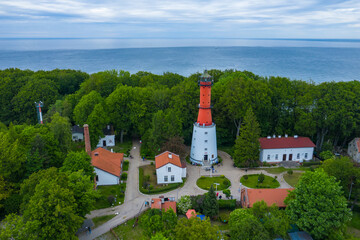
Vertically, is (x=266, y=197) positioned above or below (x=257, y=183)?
above

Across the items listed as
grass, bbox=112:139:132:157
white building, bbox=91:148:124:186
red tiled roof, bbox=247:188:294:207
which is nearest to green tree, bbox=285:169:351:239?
red tiled roof, bbox=247:188:294:207

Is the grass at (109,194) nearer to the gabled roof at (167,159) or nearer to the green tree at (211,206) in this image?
the gabled roof at (167,159)

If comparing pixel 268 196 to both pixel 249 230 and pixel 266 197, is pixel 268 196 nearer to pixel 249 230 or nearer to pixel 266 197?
pixel 266 197

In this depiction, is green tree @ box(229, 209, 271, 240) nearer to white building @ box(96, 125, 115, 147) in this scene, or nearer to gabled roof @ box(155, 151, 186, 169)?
gabled roof @ box(155, 151, 186, 169)

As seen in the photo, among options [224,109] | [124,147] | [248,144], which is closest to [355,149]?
[248,144]

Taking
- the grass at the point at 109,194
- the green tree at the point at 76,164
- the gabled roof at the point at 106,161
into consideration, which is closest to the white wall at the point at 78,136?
the gabled roof at the point at 106,161

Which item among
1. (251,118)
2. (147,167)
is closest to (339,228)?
(251,118)
